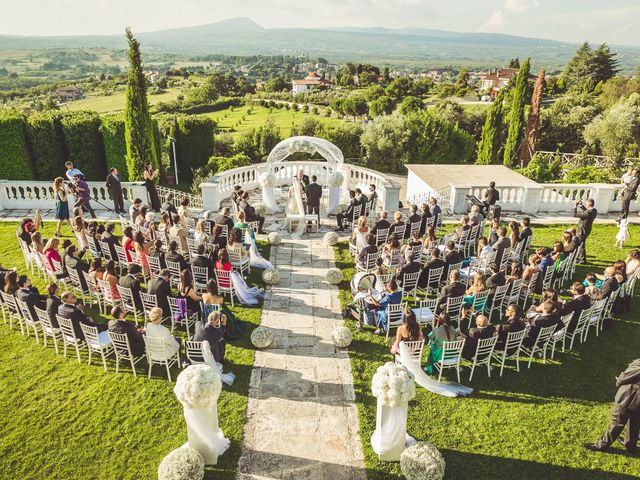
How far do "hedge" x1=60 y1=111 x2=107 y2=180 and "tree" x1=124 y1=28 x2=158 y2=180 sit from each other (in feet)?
16.8

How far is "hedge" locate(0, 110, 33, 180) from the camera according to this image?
2114 cm

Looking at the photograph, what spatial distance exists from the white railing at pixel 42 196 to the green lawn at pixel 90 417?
8.30m

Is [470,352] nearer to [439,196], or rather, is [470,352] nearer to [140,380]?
[140,380]

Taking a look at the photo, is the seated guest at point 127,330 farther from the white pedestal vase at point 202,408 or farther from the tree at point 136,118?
the tree at point 136,118

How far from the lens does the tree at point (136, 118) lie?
64.6 feet

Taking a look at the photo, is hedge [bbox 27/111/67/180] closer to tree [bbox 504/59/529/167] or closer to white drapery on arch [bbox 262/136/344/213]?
white drapery on arch [bbox 262/136/344/213]

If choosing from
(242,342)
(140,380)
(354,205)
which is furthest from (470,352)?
(354,205)

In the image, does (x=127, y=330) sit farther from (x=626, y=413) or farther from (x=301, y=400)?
(x=626, y=413)

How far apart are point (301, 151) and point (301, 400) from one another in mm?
11375

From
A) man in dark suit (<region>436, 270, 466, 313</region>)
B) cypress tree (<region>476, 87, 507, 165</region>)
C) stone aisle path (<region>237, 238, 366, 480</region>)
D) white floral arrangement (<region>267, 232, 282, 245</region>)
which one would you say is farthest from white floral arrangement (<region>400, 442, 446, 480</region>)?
cypress tree (<region>476, 87, 507, 165</region>)

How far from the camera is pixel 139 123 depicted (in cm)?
2039

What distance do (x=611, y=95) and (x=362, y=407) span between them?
178ft

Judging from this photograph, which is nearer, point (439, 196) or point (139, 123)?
point (439, 196)

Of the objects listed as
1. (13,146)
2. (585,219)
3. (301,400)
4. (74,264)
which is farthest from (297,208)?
(13,146)
